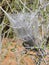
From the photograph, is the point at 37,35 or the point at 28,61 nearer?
the point at 37,35

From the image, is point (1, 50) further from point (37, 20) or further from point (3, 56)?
point (37, 20)

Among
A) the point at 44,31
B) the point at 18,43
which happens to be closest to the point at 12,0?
the point at 18,43

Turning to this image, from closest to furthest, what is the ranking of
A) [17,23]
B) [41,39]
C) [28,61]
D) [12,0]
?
[41,39]
[17,23]
[28,61]
[12,0]

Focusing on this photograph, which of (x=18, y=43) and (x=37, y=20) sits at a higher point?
(x=37, y=20)

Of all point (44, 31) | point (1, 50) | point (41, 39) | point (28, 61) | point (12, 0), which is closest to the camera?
point (41, 39)

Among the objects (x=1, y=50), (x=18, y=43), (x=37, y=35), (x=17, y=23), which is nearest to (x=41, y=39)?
(x=37, y=35)

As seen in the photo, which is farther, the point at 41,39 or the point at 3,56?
the point at 3,56

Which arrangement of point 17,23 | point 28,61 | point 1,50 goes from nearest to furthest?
point 17,23 < point 1,50 < point 28,61

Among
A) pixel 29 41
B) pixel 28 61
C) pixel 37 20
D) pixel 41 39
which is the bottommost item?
pixel 28 61

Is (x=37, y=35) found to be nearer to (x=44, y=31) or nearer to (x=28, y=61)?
(x=44, y=31)
